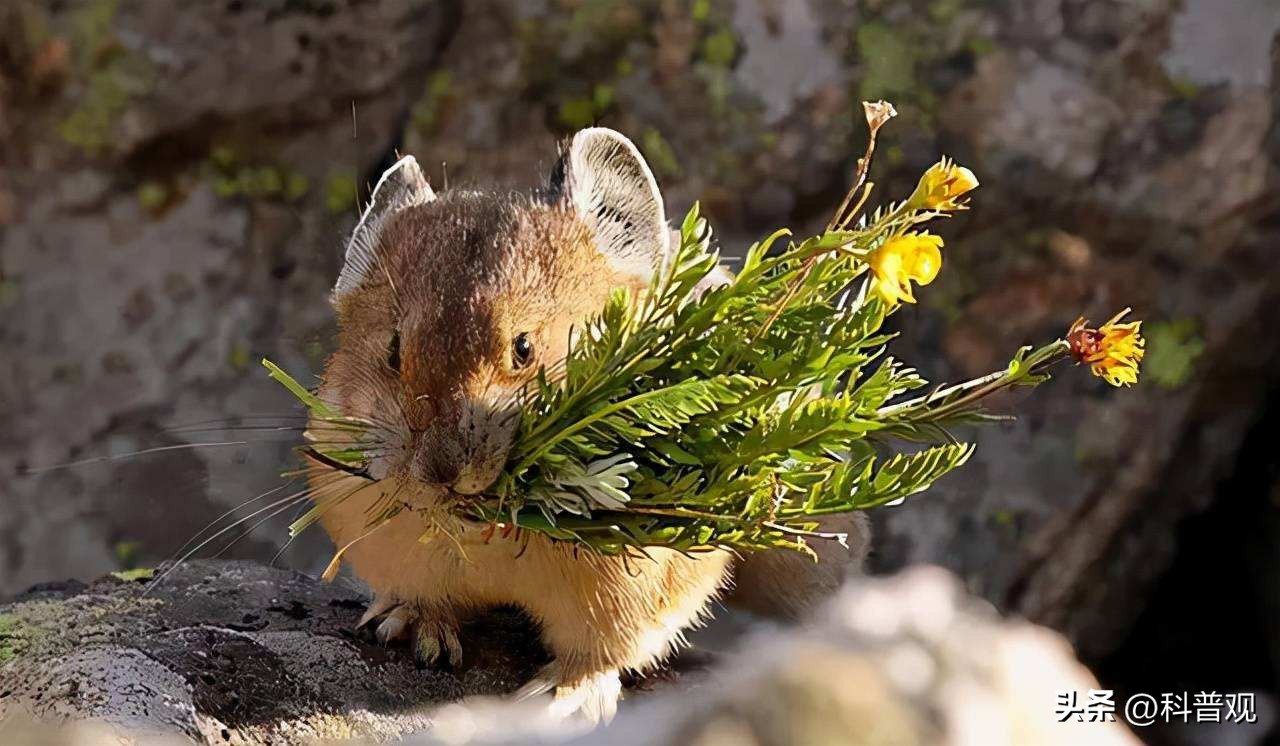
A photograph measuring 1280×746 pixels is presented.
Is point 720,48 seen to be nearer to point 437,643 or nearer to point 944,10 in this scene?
point 944,10

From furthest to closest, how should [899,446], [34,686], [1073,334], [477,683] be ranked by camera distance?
[899,446] → [477,683] → [34,686] → [1073,334]

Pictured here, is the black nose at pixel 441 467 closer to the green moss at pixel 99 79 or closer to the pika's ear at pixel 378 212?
the pika's ear at pixel 378 212

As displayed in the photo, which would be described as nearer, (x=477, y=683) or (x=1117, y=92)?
(x=477, y=683)

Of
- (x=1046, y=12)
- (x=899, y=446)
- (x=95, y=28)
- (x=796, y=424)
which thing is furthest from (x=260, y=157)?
(x=796, y=424)

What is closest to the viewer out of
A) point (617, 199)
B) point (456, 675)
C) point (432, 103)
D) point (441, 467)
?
point (441, 467)

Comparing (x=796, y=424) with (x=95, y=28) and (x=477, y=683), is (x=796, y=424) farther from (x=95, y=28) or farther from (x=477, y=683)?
(x=95, y=28)

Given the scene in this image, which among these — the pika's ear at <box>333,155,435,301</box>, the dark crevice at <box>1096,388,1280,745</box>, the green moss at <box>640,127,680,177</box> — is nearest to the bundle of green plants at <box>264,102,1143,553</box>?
the pika's ear at <box>333,155,435,301</box>

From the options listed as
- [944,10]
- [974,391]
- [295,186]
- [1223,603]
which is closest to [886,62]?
[944,10]
